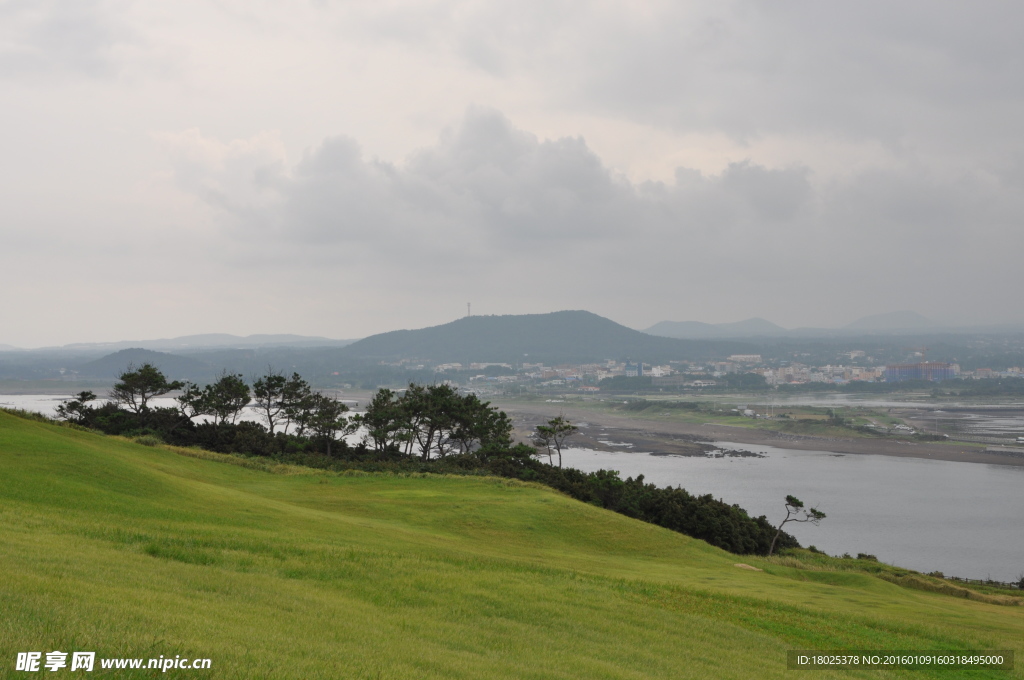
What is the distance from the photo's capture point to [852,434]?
275ft

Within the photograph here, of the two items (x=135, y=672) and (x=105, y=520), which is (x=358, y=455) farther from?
(x=135, y=672)

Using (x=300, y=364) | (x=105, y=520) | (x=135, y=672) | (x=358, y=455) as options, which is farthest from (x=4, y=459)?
(x=300, y=364)

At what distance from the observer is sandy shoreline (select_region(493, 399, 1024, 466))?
6894cm

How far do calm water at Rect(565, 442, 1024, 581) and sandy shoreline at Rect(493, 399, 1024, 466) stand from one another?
315 centimetres

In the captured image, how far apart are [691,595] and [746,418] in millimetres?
94112

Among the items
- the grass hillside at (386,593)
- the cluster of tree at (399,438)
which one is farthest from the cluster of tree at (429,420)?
the grass hillside at (386,593)

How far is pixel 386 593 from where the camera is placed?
32.1 ft

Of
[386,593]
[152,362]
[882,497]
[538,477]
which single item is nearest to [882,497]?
[882,497]

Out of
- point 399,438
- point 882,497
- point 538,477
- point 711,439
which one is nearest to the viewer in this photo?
point 538,477

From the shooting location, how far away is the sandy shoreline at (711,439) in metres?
68.9

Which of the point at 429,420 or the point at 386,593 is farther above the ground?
the point at 386,593

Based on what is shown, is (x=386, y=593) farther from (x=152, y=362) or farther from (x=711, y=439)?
(x=152, y=362)

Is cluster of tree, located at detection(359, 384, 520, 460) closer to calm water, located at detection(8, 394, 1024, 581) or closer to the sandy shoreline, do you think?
calm water, located at detection(8, 394, 1024, 581)

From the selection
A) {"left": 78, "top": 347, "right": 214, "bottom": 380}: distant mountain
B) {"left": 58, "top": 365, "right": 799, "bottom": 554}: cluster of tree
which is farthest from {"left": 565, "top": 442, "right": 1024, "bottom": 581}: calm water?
{"left": 78, "top": 347, "right": 214, "bottom": 380}: distant mountain
